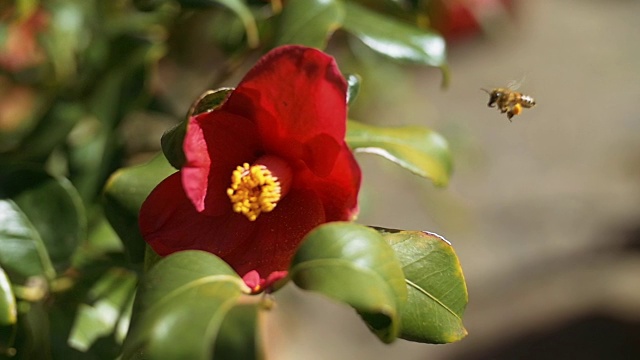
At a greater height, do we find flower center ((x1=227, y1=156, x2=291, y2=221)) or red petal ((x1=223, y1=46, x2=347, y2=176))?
red petal ((x1=223, y1=46, x2=347, y2=176))

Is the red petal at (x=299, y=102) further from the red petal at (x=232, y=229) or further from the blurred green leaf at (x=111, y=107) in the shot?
the blurred green leaf at (x=111, y=107)

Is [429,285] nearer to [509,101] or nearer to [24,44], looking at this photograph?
[509,101]

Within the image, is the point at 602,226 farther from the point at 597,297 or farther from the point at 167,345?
the point at 167,345

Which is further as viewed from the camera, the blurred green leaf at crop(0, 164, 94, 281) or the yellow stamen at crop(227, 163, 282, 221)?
the blurred green leaf at crop(0, 164, 94, 281)

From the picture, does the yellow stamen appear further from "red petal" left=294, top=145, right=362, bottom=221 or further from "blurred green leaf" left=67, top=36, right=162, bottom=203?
"blurred green leaf" left=67, top=36, right=162, bottom=203

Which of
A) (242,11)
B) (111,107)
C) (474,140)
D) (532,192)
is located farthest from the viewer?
(532,192)

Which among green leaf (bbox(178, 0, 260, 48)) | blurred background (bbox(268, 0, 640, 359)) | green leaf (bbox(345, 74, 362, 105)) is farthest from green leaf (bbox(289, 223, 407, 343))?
blurred background (bbox(268, 0, 640, 359))

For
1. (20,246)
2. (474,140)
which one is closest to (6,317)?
(20,246)
